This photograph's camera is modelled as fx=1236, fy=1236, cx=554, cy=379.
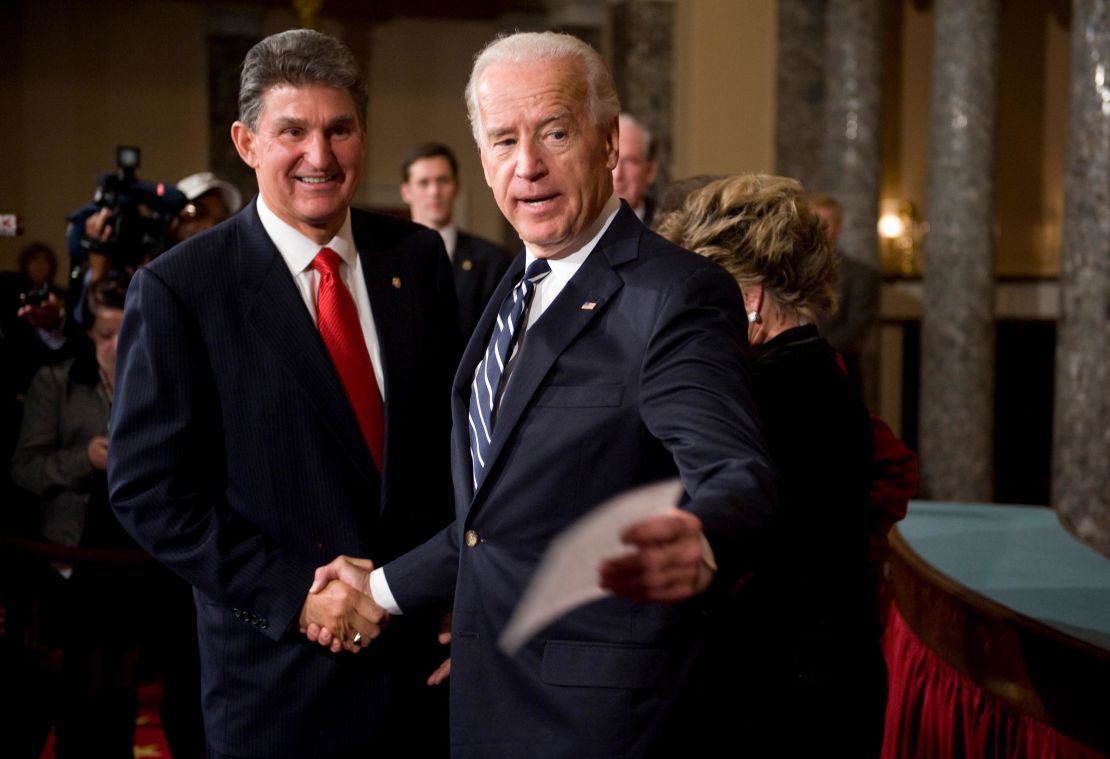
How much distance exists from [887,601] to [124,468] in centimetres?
311

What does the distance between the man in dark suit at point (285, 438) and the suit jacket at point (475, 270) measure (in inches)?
89.1

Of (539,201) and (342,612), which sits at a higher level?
(539,201)

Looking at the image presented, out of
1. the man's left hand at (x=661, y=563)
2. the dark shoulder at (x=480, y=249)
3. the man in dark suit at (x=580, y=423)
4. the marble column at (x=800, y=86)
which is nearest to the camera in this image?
the man's left hand at (x=661, y=563)

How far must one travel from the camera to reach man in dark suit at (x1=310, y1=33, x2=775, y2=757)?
50.3 inches

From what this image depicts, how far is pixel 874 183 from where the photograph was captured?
699 cm

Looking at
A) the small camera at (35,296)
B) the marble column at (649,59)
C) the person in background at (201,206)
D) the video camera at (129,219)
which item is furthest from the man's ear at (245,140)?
the marble column at (649,59)

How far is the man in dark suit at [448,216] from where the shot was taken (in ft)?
14.2

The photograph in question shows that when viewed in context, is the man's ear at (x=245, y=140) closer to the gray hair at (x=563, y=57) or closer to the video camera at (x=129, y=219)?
the gray hair at (x=563, y=57)

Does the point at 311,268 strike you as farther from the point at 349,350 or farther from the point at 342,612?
the point at 342,612

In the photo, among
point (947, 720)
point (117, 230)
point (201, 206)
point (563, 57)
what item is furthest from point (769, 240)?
point (201, 206)

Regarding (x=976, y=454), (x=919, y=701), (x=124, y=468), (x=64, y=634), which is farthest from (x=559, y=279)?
(x=976, y=454)

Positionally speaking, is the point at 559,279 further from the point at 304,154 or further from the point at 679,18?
the point at 679,18

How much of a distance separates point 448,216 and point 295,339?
115 inches

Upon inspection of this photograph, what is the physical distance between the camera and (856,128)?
277 inches
